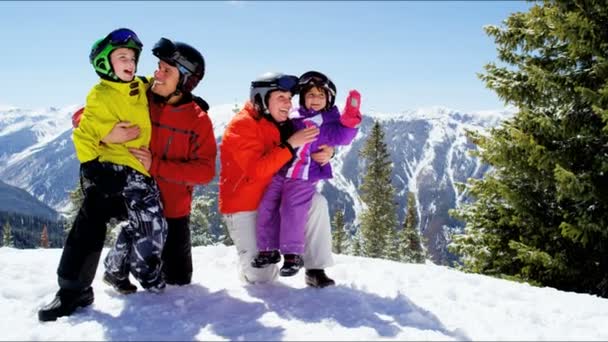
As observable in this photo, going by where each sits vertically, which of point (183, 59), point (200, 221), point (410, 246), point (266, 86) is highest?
point (183, 59)

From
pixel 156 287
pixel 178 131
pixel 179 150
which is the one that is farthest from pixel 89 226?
pixel 178 131

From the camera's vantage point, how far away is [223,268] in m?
A: 6.57

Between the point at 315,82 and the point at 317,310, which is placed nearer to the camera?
the point at 317,310

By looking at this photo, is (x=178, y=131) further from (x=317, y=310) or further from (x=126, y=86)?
(x=317, y=310)

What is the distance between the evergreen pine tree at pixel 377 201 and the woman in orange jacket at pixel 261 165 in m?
24.5

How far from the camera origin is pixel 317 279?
5.21m

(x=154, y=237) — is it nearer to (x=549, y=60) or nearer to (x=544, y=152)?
(x=544, y=152)

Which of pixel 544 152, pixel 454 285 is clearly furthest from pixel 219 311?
pixel 544 152

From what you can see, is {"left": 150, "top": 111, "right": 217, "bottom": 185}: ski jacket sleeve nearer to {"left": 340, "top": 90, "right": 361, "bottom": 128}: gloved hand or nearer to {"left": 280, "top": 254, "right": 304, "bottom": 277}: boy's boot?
{"left": 280, "top": 254, "right": 304, "bottom": 277}: boy's boot

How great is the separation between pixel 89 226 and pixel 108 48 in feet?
5.67

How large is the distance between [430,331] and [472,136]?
27.5ft

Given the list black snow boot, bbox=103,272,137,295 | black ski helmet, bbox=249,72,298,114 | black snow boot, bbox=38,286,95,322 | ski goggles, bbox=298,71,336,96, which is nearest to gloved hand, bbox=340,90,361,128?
ski goggles, bbox=298,71,336,96

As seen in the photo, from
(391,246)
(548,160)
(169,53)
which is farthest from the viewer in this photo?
(391,246)

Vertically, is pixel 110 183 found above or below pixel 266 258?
above
